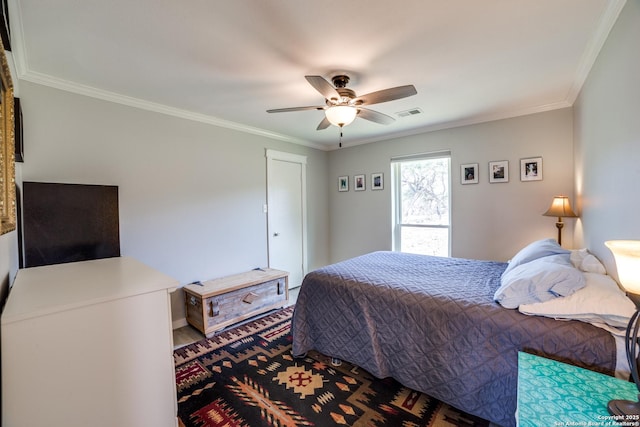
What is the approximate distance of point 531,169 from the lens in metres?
3.12

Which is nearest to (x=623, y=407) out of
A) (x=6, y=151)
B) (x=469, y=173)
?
(x=6, y=151)

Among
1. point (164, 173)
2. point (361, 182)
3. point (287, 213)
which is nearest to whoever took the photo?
point (164, 173)

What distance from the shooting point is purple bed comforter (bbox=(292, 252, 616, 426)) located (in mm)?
1436

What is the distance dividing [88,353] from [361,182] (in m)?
4.00

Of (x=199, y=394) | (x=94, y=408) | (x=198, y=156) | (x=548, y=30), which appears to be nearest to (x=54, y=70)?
(x=198, y=156)

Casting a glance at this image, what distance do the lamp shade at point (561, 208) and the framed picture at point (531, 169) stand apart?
41 centimetres

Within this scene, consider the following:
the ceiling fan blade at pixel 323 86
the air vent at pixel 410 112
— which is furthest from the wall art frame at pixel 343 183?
the ceiling fan blade at pixel 323 86

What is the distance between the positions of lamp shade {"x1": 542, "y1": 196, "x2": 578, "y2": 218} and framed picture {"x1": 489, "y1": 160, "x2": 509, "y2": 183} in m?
0.61

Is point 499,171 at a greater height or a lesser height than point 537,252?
greater

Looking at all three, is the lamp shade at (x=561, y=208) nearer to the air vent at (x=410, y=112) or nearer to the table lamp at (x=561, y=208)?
the table lamp at (x=561, y=208)

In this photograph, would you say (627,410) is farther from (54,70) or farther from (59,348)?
(54,70)

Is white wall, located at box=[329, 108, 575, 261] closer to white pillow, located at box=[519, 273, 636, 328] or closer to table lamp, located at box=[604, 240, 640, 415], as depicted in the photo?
white pillow, located at box=[519, 273, 636, 328]

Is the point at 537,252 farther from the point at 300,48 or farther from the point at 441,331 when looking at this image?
the point at 300,48

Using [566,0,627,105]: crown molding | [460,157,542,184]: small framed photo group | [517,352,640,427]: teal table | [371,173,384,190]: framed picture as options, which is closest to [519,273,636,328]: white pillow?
[517,352,640,427]: teal table
